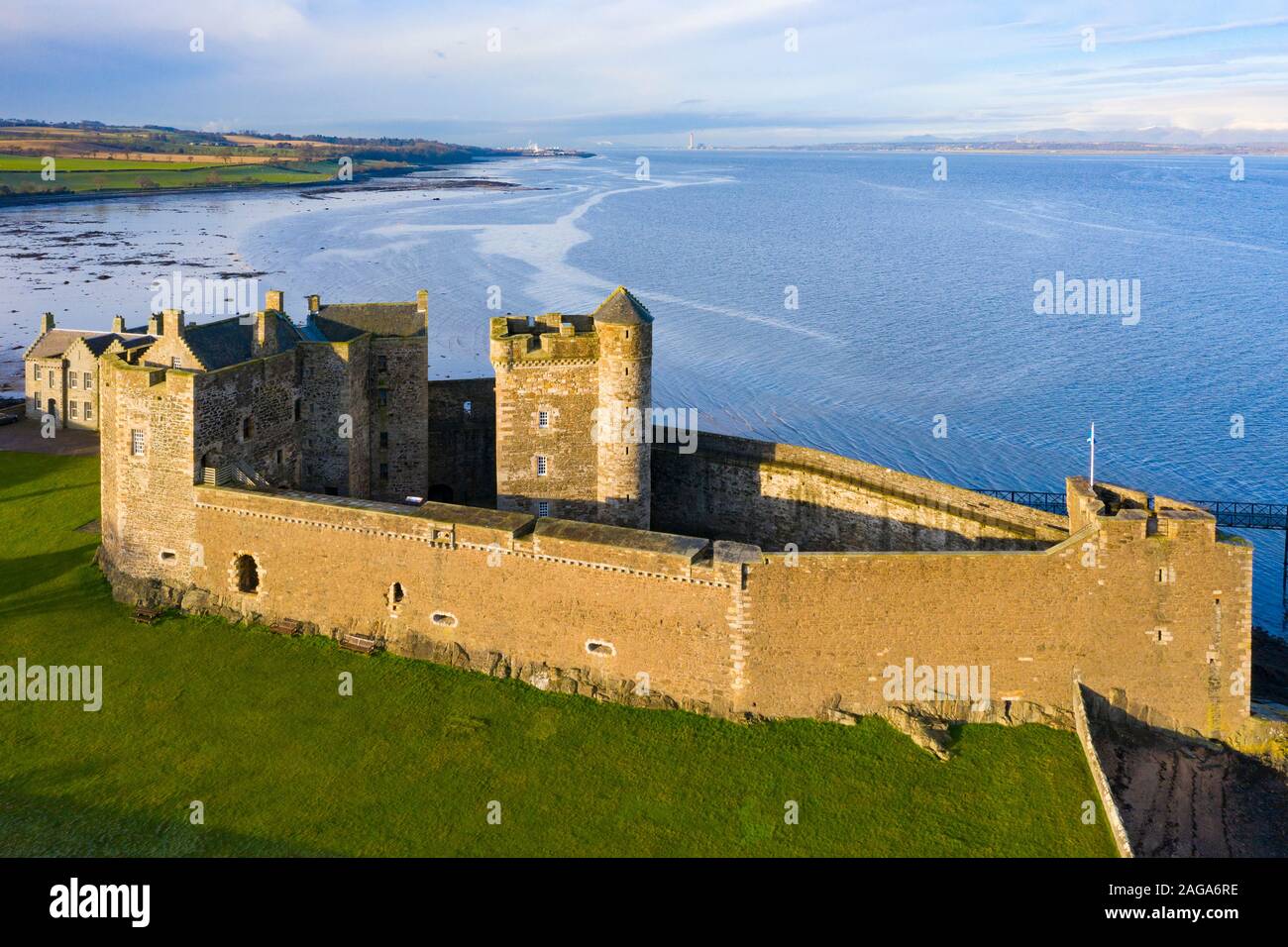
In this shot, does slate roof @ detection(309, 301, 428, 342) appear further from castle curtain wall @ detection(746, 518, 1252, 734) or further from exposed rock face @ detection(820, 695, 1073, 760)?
exposed rock face @ detection(820, 695, 1073, 760)

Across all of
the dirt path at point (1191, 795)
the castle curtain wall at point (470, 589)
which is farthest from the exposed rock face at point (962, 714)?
the castle curtain wall at point (470, 589)

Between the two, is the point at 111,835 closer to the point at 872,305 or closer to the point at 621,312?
the point at 621,312

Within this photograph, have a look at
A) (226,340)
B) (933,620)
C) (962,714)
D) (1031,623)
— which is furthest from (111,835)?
(1031,623)

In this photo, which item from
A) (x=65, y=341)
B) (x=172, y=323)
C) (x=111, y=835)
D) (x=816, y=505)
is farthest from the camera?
(x=65, y=341)

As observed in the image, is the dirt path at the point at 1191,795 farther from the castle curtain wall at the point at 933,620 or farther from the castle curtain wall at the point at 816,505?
the castle curtain wall at the point at 816,505

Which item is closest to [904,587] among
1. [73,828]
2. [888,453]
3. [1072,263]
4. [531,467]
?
[531,467]

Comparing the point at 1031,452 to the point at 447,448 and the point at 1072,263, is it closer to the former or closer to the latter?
the point at 447,448
